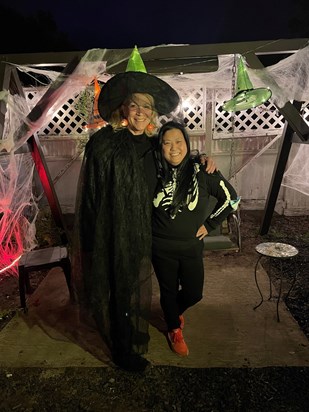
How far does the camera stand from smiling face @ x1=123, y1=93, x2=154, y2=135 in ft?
8.72

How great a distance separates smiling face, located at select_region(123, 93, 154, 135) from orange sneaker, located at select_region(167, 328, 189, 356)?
1.95 m

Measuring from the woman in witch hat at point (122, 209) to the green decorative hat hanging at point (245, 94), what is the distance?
152 centimetres

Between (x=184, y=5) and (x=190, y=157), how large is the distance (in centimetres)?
7714

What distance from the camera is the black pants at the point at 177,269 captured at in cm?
283

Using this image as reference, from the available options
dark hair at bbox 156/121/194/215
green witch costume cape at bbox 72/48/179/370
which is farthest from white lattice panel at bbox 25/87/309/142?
dark hair at bbox 156/121/194/215

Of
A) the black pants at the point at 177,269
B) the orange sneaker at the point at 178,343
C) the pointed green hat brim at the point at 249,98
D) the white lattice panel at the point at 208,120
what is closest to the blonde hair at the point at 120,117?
the black pants at the point at 177,269

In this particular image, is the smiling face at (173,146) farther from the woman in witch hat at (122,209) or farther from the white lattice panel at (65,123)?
the white lattice panel at (65,123)

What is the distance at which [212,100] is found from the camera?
7.25 metres

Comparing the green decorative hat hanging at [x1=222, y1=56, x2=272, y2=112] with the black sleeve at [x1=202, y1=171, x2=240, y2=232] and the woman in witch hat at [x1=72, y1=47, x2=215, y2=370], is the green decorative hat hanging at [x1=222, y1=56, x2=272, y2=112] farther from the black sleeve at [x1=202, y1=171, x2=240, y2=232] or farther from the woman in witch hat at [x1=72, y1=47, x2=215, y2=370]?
the black sleeve at [x1=202, y1=171, x2=240, y2=232]

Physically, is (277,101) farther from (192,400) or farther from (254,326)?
(192,400)

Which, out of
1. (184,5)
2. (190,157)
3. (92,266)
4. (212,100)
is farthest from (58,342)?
(184,5)

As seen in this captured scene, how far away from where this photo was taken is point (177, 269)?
293 centimetres

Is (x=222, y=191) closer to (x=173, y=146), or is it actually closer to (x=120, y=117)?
(x=173, y=146)

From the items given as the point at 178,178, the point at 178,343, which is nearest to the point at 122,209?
the point at 178,178
